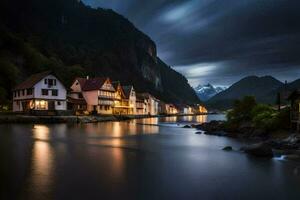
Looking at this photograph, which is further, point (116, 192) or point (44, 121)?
point (44, 121)

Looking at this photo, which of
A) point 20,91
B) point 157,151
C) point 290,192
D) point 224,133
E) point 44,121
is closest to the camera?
point 290,192

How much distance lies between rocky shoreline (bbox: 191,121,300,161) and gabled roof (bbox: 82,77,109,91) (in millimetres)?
52836

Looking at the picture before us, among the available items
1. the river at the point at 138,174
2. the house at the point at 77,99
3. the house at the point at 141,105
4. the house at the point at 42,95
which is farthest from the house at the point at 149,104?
the river at the point at 138,174

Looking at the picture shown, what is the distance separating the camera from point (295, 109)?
4591cm

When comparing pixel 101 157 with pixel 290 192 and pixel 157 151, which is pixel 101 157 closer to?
pixel 157 151

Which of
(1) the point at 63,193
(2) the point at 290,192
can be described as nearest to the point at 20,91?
(1) the point at 63,193

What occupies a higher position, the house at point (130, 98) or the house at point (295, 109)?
the house at point (130, 98)

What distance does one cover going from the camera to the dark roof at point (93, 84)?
10306cm

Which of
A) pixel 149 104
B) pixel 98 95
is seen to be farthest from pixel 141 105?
pixel 98 95

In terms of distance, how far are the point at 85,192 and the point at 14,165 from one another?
906 centimetres

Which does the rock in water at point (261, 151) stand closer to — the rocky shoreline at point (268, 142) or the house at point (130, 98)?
the rocky shoreline at point (268, 142)

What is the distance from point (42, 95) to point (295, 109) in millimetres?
59690

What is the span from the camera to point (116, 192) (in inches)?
722

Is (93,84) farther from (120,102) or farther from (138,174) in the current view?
(138,174)
